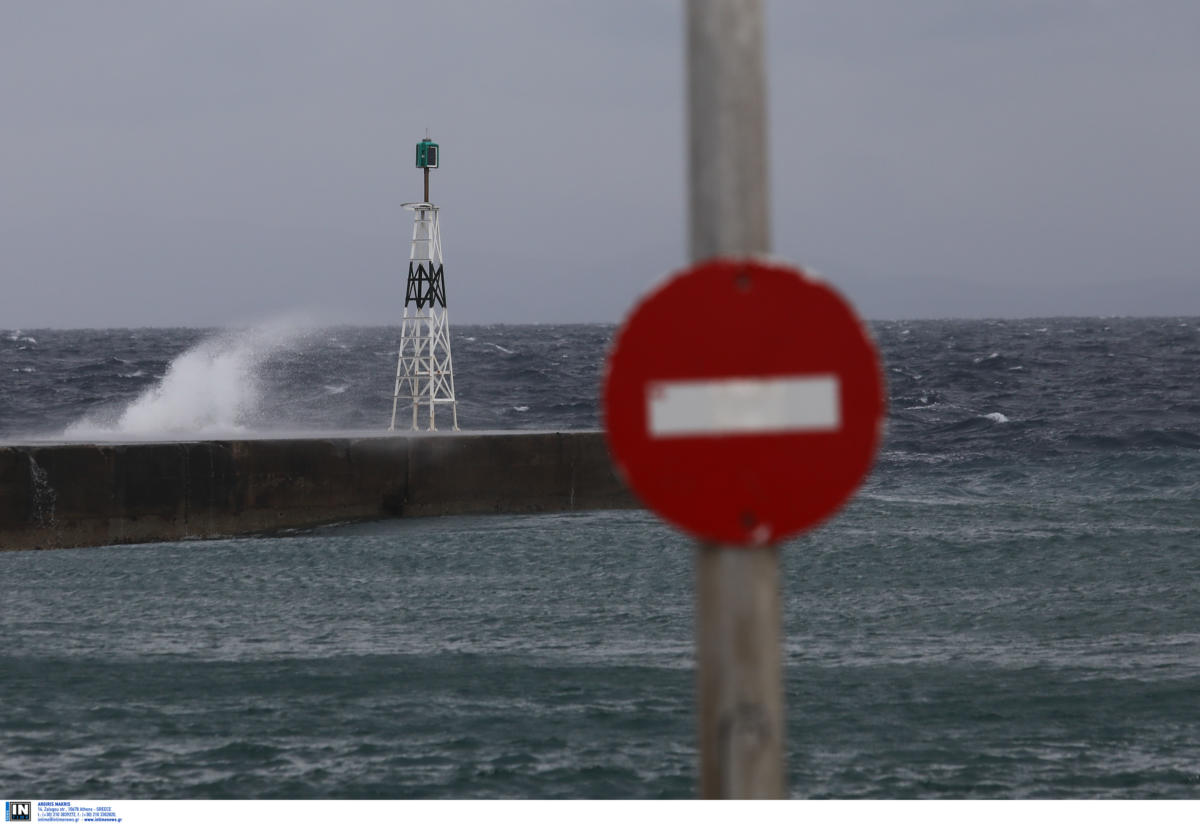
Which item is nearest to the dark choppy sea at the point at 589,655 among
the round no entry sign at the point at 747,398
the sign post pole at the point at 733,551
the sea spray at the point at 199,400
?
the sea spray at the point at 199,400

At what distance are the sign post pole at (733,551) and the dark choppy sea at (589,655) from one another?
6.78 meters

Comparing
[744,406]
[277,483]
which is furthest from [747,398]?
[277,483]

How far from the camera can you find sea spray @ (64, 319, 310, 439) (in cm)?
2930

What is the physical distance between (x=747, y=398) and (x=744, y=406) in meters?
0.01

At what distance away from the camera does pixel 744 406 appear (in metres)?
2.43

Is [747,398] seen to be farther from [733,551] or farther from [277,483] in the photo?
[277,483]

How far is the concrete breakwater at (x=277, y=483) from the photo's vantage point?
19.7 metres

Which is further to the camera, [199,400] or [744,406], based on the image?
[199,400]
